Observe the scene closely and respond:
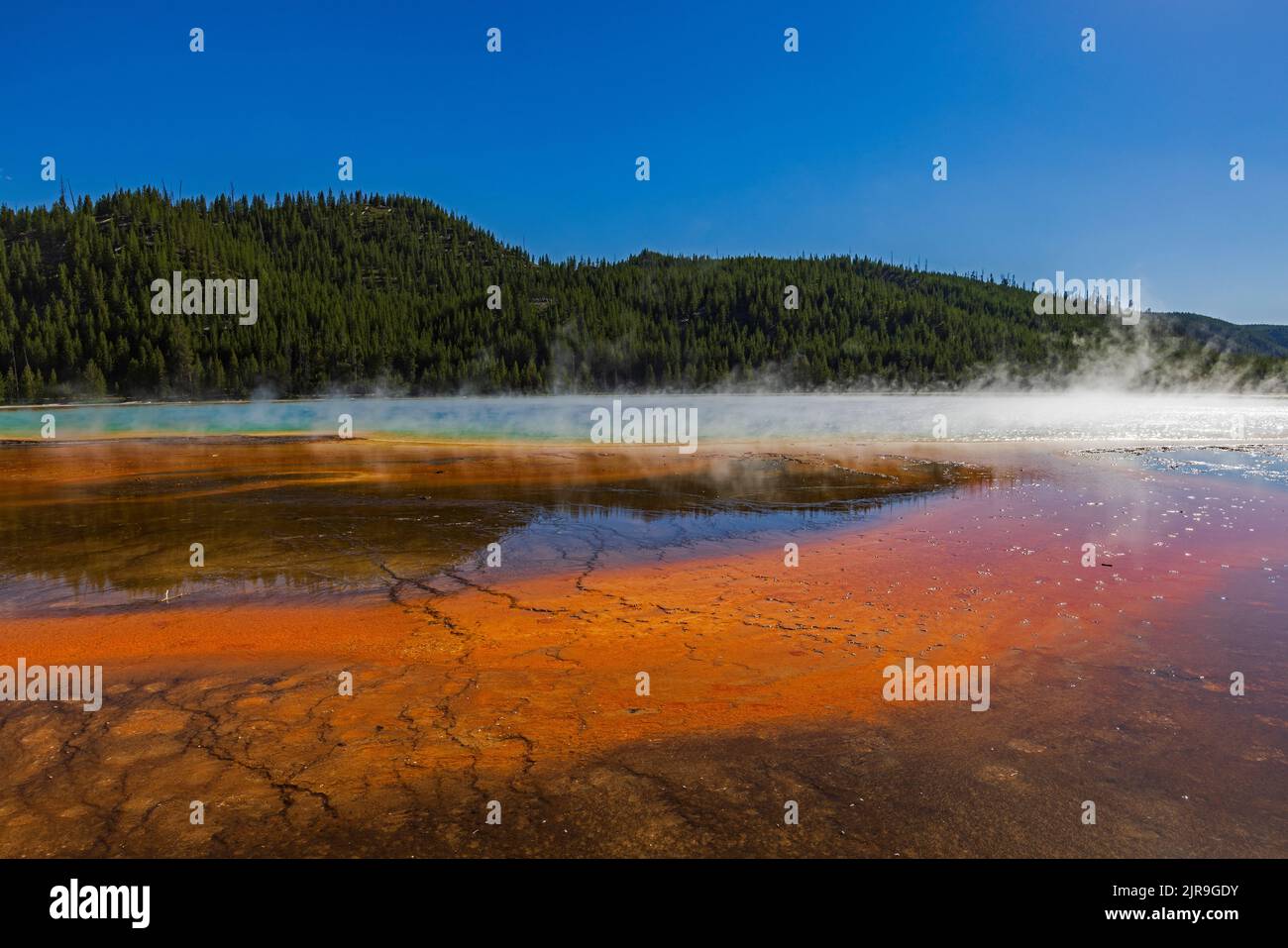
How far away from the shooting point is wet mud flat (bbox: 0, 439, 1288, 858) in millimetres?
4453

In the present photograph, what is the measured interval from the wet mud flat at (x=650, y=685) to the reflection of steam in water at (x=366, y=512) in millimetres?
133

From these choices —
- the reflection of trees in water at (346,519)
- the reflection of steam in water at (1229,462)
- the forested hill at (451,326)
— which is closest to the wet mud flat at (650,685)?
the reflection of trees in water at (346,519)

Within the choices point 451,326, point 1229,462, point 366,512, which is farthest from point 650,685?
point 451,326

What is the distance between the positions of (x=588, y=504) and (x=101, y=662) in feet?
35.4

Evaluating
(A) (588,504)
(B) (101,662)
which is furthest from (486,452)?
(B) (101,662)

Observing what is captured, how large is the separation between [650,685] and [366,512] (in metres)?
10.7

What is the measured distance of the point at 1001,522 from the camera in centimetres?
1457

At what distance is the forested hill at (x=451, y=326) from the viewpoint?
348ft

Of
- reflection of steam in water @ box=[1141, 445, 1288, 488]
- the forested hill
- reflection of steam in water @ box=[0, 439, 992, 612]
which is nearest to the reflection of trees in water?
reflection of steam in water @ box=[0, 439, 992, 612]

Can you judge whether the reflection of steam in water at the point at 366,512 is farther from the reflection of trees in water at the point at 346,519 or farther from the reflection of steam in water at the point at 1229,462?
the reflection of steam in water at the point at 1229,462

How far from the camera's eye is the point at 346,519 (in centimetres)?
1480

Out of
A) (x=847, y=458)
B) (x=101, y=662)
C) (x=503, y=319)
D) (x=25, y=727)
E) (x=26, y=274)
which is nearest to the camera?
(x=25, y=727)

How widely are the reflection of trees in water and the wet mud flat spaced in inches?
5.0
